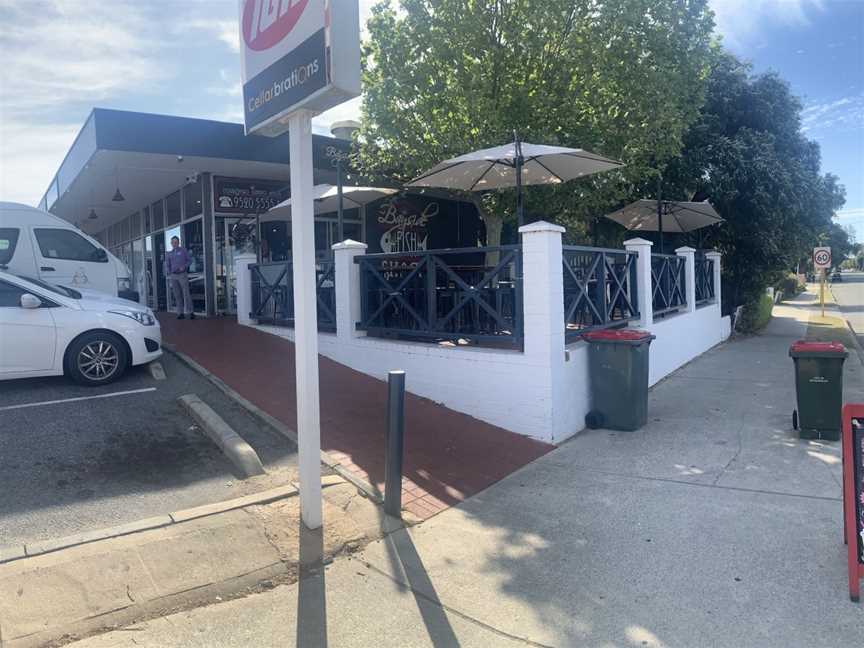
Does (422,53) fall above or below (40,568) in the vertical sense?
above

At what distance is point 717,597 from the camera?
3.61 meters

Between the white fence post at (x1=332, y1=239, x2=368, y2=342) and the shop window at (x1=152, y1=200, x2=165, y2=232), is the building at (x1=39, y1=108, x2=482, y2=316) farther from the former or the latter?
the white fence post at (x1=332, y1=239, x2=368, y2=342)

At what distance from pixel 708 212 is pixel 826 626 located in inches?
453

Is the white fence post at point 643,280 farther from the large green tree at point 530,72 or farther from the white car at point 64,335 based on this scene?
the white car at point 64,335

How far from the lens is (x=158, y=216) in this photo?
55.2 ft

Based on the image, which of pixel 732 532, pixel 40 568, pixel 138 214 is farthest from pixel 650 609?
pixel 138 214

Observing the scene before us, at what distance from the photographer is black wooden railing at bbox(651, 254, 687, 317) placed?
35.9ft

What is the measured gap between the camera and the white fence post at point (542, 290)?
654 centimetres

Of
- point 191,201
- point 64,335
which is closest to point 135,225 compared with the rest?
point 191,201

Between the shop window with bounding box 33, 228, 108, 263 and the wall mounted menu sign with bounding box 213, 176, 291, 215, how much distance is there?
12.8 feet

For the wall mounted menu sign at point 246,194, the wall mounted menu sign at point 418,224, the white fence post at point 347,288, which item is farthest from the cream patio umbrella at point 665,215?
the wall mounted menu sign at point 246,194

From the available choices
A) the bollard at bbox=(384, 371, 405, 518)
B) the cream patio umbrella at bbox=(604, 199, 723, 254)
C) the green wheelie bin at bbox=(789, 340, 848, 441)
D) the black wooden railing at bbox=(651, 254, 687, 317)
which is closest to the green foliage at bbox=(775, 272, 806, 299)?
the cream patio umbrella at bbox=(604, 199, 723, 254)

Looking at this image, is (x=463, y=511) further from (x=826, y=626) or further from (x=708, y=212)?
(x=708, y=212)

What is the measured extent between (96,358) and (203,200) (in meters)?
7.12
